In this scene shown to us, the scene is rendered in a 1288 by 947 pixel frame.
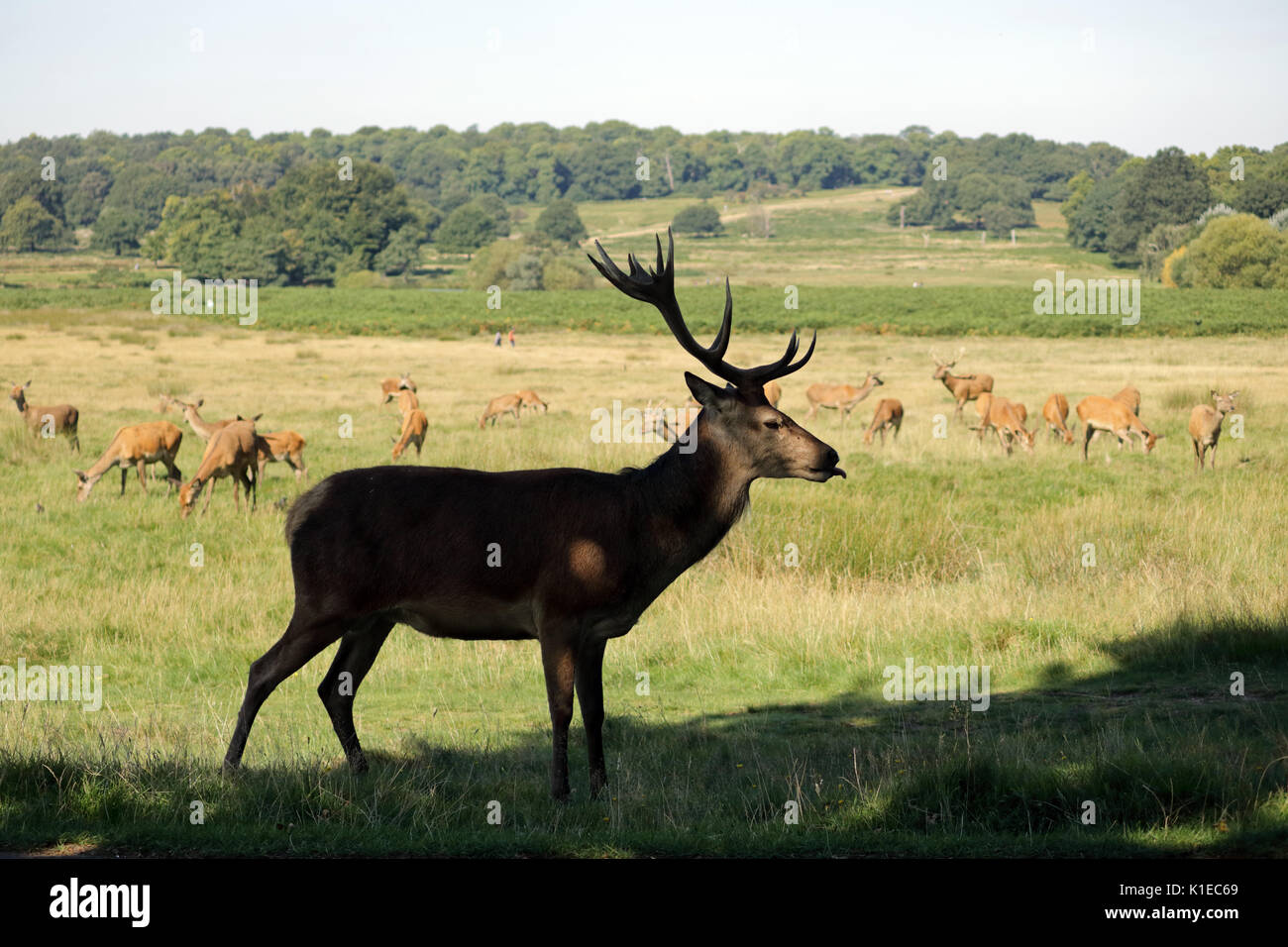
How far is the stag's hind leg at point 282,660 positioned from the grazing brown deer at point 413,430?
15.7m

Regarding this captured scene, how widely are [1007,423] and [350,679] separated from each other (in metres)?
18.5

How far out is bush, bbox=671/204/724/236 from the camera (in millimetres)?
170250

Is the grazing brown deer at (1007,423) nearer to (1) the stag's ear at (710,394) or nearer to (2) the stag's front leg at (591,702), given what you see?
(1) the stag's ear at (710,394)

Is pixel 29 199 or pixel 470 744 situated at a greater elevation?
pixel 29 199

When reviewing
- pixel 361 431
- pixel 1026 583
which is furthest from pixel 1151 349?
pixel 1026 583

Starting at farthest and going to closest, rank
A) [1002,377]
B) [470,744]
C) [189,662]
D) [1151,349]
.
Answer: [1151,349], [1002,377], [189,662], [470,744]

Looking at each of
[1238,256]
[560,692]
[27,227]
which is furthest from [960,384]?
[27,227]

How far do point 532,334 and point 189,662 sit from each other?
2236 inches

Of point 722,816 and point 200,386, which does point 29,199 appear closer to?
point 200,386

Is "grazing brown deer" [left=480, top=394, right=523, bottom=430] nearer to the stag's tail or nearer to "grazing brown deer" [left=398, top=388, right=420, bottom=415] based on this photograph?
"grazing brown deer" [left=398, top=388, right=420, bottom=415]

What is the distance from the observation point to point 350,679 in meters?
7.52

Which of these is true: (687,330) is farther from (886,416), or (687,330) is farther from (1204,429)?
(886,416)

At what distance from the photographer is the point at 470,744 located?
8250 mm

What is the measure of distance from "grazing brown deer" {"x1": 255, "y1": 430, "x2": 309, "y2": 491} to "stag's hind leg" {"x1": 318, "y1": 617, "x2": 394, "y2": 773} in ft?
42.1
